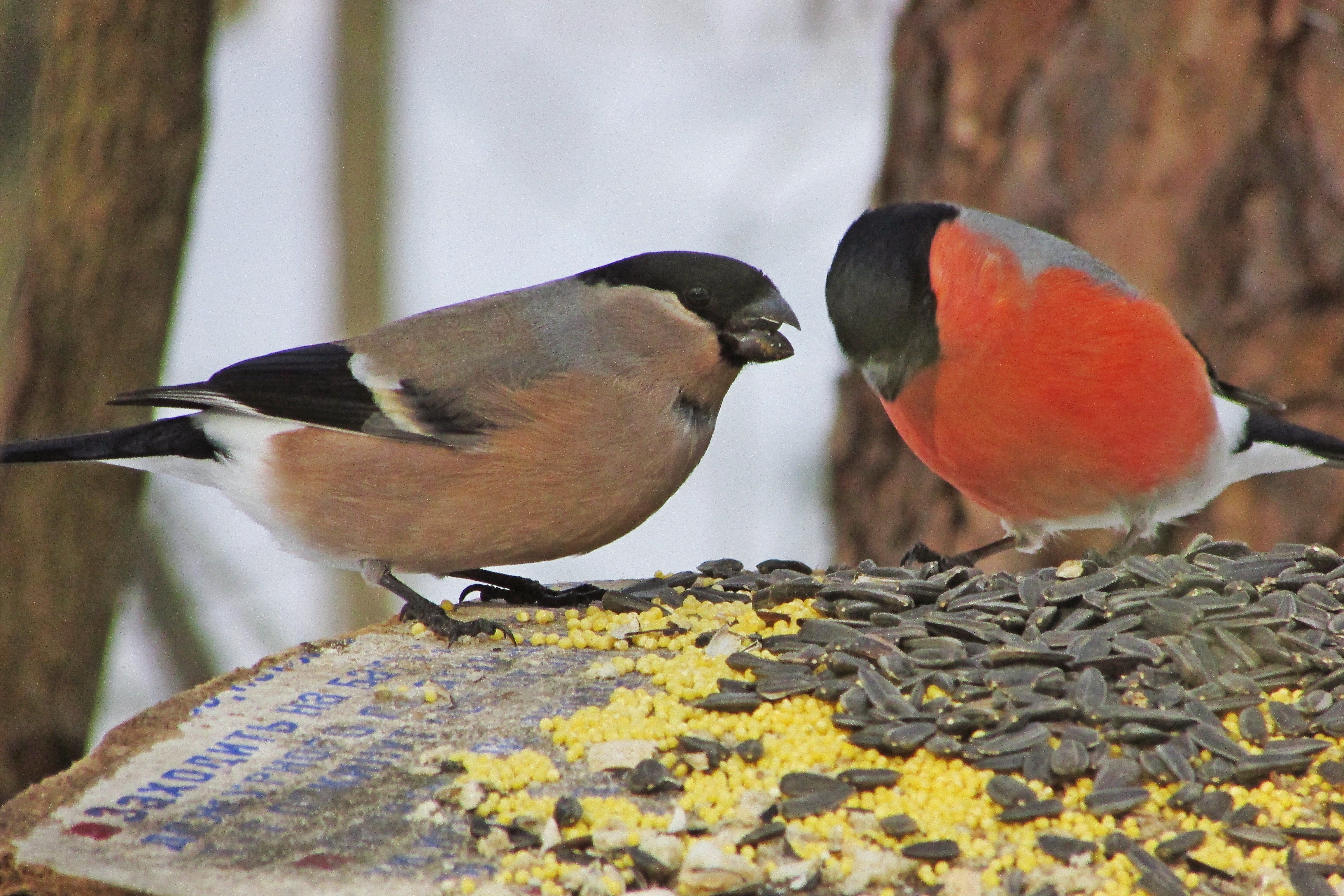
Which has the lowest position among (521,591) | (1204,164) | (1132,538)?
(521,591)

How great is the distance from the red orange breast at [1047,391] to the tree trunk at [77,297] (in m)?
1.80

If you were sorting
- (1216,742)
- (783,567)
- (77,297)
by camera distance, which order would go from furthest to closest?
(783,567) → (77,297) → (1216,742)

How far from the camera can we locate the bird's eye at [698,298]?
3.12 metres

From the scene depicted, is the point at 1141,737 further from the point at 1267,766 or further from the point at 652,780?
the point at 652,780

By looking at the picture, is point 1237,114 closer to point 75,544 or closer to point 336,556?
point 336,556

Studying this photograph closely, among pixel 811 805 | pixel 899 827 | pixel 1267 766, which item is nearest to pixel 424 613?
Answer: pixel 811 805

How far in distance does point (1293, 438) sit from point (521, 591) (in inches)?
84.9

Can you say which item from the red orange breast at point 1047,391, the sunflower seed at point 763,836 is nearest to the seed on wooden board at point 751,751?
the sunflower seed at point 763,836

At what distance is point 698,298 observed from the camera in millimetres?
3133

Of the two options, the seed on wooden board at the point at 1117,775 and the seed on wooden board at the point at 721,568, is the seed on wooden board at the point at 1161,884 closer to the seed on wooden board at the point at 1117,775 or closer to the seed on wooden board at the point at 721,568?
the seed on wooden board at the point at 1117,775

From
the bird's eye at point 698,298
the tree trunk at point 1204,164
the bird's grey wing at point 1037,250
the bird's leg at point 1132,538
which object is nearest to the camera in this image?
the bird's eye at point 698,298

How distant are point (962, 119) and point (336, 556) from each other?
2.51 m

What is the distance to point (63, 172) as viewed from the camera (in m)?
3.03

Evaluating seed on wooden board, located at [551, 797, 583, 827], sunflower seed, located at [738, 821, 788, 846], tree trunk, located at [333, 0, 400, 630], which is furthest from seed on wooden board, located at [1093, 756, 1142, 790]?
tree trunk, located at [333, 0, 400, 630]
